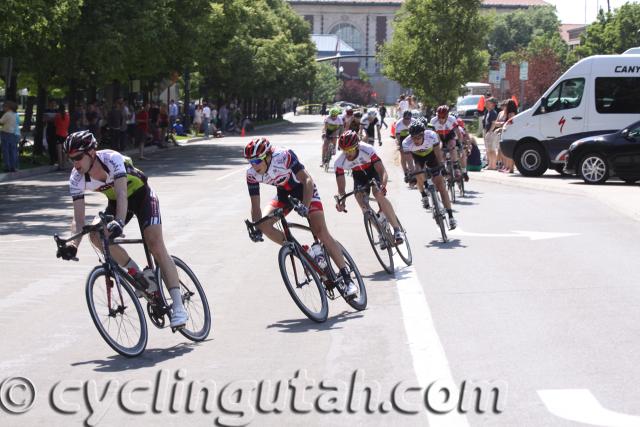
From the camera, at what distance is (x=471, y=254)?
15.1 meters

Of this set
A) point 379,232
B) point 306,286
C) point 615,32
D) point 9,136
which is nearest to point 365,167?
point 379,232

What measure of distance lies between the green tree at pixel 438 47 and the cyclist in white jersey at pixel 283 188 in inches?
1792

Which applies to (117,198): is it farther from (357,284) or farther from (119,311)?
(357,284)

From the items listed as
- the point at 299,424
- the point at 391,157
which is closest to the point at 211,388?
the point at 299,424

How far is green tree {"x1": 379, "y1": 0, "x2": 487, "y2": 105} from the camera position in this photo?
55.2 m

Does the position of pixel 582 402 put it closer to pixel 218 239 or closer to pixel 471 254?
pixel 471 254

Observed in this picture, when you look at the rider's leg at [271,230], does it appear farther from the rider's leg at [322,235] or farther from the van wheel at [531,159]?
the van wheel at [531,159]

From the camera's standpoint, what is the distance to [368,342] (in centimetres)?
927

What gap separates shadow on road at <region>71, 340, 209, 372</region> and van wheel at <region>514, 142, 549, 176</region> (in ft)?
73.0

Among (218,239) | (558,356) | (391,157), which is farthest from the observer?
(391,157)

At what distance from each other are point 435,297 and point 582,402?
449 centimetres

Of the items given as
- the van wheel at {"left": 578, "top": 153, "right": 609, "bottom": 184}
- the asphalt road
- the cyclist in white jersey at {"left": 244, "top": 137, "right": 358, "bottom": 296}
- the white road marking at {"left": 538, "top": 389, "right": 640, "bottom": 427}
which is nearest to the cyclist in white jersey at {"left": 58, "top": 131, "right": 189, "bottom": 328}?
the asphalt road

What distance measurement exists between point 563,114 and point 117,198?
22585mm

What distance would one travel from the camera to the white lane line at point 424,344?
22.7ft
